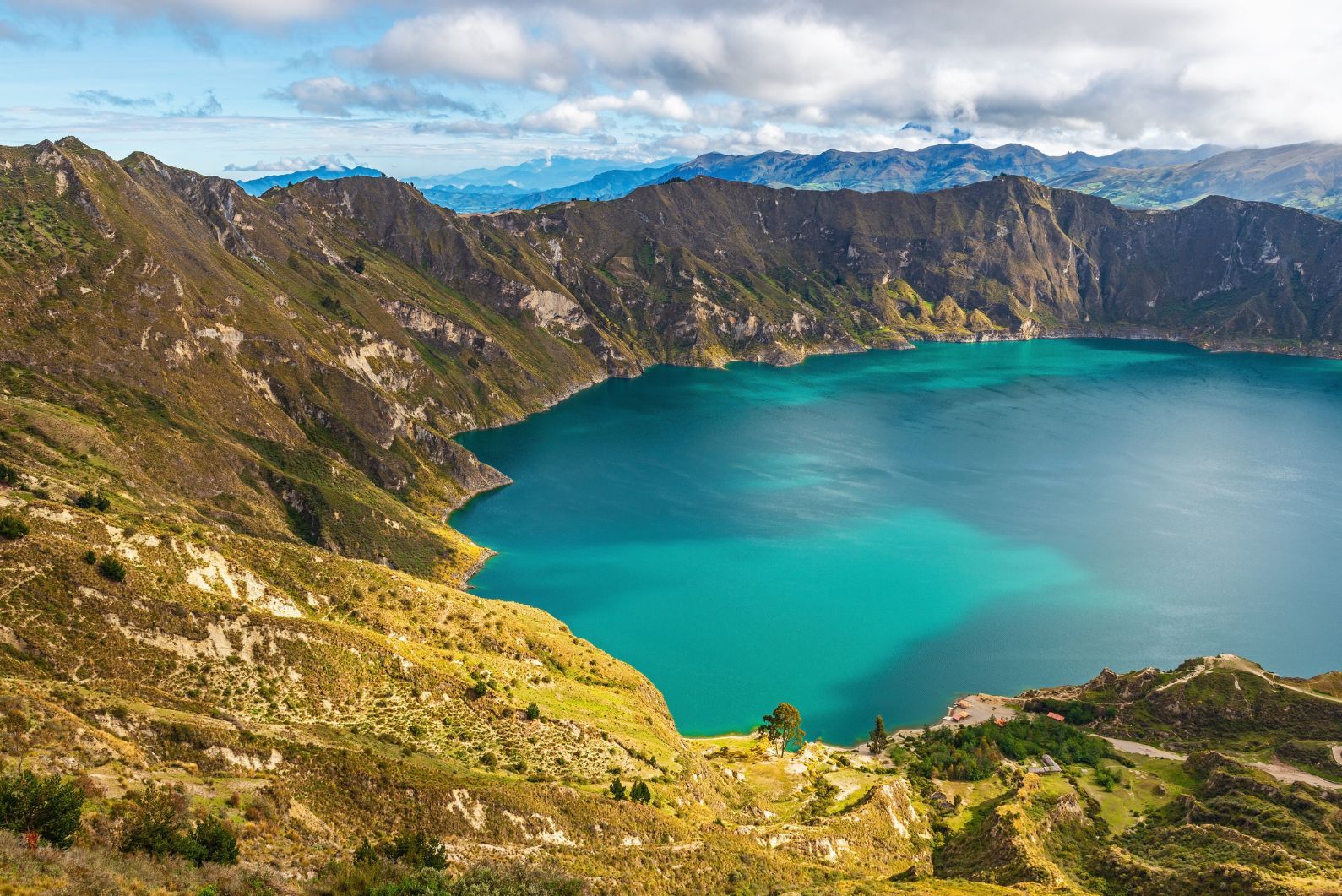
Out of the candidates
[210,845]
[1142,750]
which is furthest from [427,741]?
[1142,750]

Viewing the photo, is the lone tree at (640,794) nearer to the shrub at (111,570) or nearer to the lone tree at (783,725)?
the lone tree at (783,725)

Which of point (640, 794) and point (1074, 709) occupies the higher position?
point (640, 794)

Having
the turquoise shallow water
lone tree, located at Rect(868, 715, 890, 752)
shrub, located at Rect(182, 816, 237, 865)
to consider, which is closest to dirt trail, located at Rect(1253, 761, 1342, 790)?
the turquoise shallow water

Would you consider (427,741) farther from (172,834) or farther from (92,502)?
(92,502)

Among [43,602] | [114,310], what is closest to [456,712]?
[43,602]

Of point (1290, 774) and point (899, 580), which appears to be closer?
point (1290, 774)

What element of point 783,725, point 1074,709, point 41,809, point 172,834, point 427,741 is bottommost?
point 1074,709
